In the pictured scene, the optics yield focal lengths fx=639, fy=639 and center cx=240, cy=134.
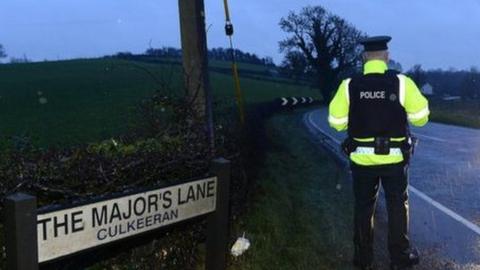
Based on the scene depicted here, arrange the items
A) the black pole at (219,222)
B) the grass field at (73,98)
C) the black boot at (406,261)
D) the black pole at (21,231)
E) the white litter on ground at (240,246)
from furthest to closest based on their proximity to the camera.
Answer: the grass field at (73,98), the white litter on ground at (240,246), the black boot at (406,261), the black pole at (219,222), the black pole at (21,231)

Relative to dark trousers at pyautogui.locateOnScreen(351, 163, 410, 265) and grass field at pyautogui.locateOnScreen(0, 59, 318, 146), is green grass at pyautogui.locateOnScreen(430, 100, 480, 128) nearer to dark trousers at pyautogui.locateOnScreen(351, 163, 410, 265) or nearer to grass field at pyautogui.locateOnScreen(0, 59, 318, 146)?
grass field at pyautogui.locateOnScreen(0, 59, 318, 146)

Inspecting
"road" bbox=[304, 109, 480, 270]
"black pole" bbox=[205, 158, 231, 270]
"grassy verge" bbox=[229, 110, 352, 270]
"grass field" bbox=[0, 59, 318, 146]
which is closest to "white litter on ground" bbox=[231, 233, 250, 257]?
"grassy verge" bbox=[229, 110, 352, 270]

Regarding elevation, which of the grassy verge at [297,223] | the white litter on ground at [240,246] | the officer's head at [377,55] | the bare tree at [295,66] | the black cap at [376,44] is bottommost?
the grassy verge at [297,223]

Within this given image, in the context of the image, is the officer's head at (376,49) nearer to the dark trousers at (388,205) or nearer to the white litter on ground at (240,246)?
the dark trousers at (388,205)

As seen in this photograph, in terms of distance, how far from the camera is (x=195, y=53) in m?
7.06

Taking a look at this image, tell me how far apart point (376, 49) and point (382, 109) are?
0.51 meters

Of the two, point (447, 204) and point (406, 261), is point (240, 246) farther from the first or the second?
point (447, 204)

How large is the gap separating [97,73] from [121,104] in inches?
740

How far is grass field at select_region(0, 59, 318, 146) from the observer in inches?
510

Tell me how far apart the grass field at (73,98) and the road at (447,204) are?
10.5ft

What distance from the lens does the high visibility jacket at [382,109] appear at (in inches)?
209

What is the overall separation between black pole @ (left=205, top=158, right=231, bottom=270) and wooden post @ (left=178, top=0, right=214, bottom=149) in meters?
2.02

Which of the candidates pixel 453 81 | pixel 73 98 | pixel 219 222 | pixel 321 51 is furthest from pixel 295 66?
pixel 219 222

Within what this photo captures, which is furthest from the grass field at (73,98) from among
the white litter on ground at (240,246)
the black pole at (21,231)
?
the black pole at (21,231)
